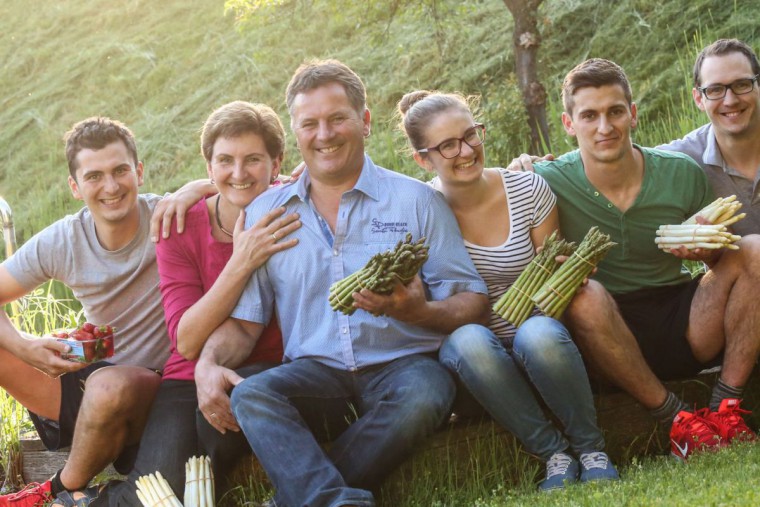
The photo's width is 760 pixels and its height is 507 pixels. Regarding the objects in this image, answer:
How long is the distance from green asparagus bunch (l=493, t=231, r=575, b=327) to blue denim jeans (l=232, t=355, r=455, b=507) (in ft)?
1.35

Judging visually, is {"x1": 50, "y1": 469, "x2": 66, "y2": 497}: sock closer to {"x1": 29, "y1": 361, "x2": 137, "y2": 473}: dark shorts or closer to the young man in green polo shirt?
{"x1": 29, "y1": 361, "x2": 137, "y2": 473}: dark shorts

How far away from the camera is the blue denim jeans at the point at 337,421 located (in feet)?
11.8

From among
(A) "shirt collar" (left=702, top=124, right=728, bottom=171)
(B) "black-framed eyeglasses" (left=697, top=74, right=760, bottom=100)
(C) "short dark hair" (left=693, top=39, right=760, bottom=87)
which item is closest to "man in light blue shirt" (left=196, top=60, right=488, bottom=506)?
(A) "shirt collar" (left=702, top=124, right=728, bottom=171)

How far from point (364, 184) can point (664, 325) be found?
4.91 feet

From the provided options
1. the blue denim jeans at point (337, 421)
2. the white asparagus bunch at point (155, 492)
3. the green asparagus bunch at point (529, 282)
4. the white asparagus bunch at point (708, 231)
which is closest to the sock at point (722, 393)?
the white asparagus bunch at point (708, 231)

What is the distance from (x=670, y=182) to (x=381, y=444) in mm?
1851

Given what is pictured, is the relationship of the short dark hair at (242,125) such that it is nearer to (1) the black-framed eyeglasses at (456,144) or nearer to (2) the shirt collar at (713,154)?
(1) the black-framed eyeglasses at (456,144)

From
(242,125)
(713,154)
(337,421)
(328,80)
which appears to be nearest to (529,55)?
(713,154)

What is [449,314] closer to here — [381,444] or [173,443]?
[381,444]

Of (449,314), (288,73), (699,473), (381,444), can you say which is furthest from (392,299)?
(288,73)

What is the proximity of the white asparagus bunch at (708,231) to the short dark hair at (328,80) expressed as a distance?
4.78 feet

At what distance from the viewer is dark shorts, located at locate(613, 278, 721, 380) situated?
4.30m

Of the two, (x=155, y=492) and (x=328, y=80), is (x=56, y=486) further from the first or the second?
(x=328, y=80)

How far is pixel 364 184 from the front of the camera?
420 centimetres
